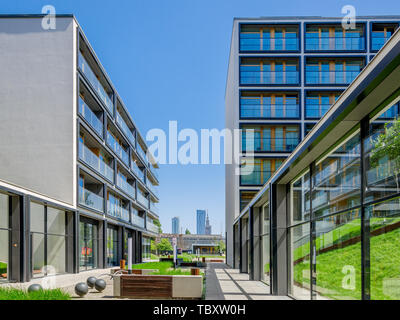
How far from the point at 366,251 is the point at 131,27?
7363 mm

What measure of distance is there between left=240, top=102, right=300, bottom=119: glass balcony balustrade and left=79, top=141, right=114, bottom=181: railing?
13.3m

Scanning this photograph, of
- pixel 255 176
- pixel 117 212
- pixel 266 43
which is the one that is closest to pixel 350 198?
pixel 255 176

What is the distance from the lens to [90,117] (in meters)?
29.4

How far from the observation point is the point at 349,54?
134 ft

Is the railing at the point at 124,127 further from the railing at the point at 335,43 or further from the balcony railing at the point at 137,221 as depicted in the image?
the railing at the point at 335,43

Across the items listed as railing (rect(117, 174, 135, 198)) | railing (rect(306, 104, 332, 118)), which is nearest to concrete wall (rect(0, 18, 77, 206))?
railing (rect(117, 174, 135, 198))

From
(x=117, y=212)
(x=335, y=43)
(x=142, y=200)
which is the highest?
(x=335, y=43)

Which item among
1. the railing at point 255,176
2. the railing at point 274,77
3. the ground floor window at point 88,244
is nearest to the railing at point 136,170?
the railing at point 255,176

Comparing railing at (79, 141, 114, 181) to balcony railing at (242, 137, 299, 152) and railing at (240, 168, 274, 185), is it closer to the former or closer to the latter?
railing at (240, 168, 274, 185)

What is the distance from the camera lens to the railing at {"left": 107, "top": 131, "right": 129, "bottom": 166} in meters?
35.6

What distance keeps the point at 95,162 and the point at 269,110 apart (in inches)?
694

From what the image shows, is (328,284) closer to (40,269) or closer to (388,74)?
(388,74)

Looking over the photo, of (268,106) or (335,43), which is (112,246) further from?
(335,43)

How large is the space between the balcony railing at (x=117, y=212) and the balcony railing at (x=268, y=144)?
489 inches
